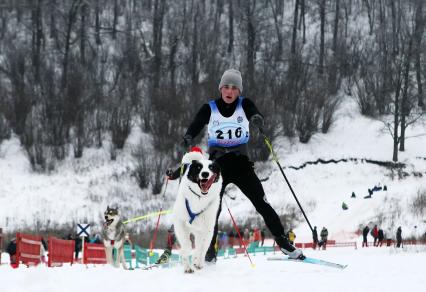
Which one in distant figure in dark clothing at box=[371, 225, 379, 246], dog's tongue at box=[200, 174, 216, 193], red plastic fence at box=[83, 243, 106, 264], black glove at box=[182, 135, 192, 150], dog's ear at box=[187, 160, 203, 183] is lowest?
distant figure in dark clothing at box=[371, 225, 379, 246]

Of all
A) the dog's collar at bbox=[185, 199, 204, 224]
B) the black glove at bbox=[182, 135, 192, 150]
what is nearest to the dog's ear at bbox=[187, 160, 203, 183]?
the dog's collar at bbox=[185, 199, 204, 224]

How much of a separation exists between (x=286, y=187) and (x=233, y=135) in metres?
27.1

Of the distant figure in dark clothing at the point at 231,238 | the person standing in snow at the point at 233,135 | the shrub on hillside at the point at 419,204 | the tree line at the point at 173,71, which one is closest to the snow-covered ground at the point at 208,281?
the person standing in snow at the point at 233,135

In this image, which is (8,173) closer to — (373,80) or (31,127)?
(31,127)

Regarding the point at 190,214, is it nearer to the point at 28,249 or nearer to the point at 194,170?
the point at 194,170

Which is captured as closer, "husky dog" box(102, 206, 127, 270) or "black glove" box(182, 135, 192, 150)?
"black glove" box(182, 135, 192, 150)

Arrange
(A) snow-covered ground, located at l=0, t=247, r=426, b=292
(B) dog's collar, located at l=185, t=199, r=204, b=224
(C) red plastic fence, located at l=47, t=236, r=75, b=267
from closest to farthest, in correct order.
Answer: (A) snow-covered ground, located at l=0, t=247, r=426, b=292 → (B) dog's collar, located at l=185, t=199, r=204, b=224 → (C) red plastic fence, located at l=47, t=236, r=75, b=267

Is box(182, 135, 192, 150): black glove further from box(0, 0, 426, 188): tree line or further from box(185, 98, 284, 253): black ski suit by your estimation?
box(0, 0, 426, 188): tree line

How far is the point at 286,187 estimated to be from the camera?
110 ft

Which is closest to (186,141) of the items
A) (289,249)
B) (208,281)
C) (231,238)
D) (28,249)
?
(289,249)

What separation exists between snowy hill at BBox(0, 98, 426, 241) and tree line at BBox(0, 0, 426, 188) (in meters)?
0.88

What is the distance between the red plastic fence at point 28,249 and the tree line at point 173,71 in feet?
71.9

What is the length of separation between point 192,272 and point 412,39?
36400 mm

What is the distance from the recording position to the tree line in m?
37.4
